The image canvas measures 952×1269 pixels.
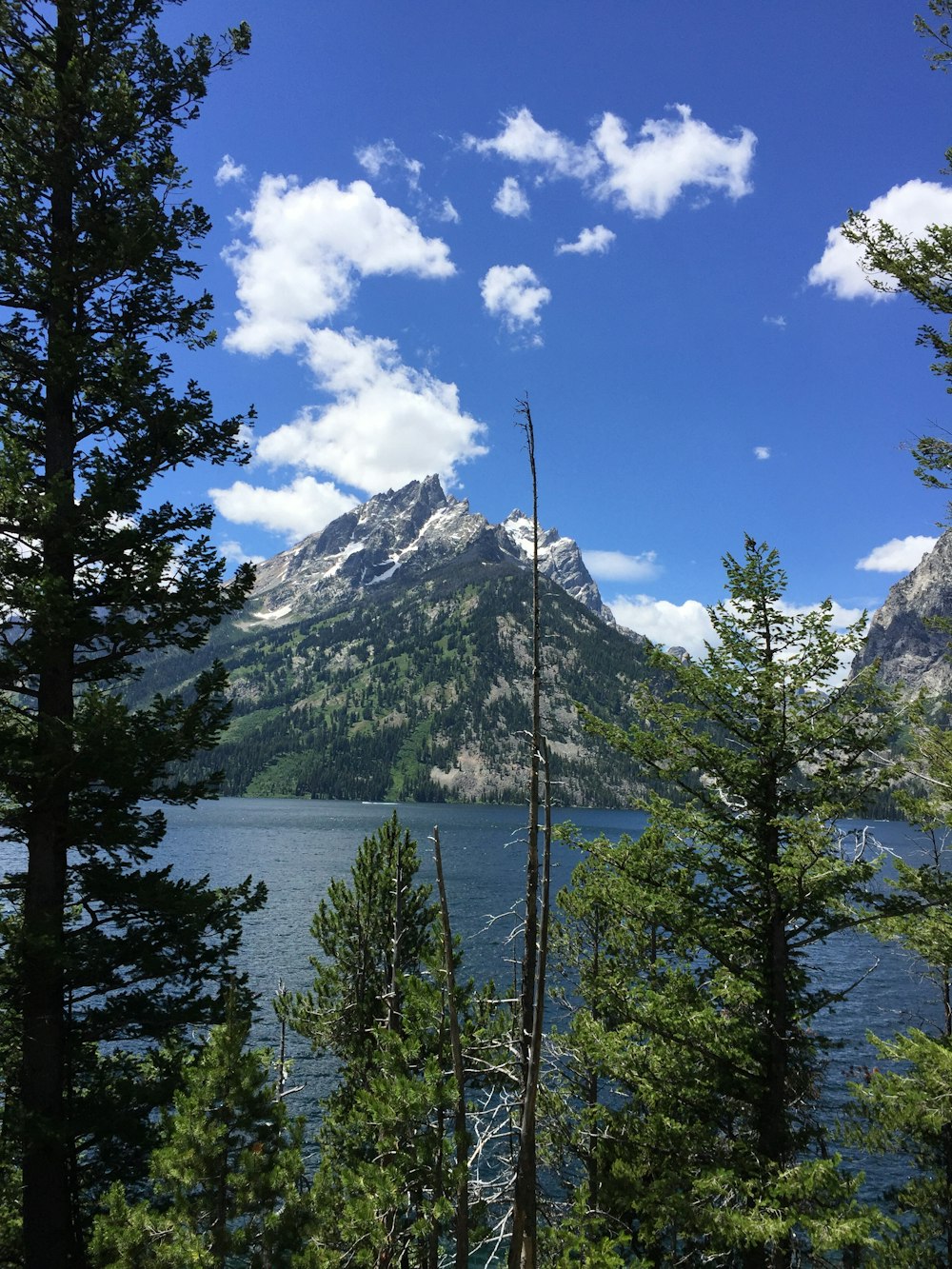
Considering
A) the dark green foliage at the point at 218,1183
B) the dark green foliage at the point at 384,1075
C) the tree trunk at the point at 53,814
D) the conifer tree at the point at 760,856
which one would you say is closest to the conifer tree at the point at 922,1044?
the conifer tree at the point at 760,856

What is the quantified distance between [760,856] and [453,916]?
64093 millimetres

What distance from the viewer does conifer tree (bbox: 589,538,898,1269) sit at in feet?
32.9

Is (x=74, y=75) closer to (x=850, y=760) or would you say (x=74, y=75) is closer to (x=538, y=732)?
(x=538, y=732)

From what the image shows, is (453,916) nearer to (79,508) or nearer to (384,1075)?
(384,1075)

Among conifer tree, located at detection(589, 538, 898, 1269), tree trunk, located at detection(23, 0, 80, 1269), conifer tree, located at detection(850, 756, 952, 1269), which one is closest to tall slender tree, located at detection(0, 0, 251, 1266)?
tree trunk, located at detection(23, 0, 80, 1269)

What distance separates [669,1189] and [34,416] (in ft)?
51.1

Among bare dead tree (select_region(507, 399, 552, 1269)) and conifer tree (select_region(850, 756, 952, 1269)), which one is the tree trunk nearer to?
bare dead tree (select_region(507, 399, 552, 1269))

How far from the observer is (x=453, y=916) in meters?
70.2

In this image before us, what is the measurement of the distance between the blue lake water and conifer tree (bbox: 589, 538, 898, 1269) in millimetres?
1048

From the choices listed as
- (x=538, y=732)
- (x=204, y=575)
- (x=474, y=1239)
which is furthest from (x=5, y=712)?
(x=474, y=1239)

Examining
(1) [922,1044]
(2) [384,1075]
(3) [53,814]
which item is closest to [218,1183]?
(2) [384,1075]

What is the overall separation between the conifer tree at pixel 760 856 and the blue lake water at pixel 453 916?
3.44ft

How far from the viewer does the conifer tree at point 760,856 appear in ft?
32.9

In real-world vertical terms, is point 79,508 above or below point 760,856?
above
